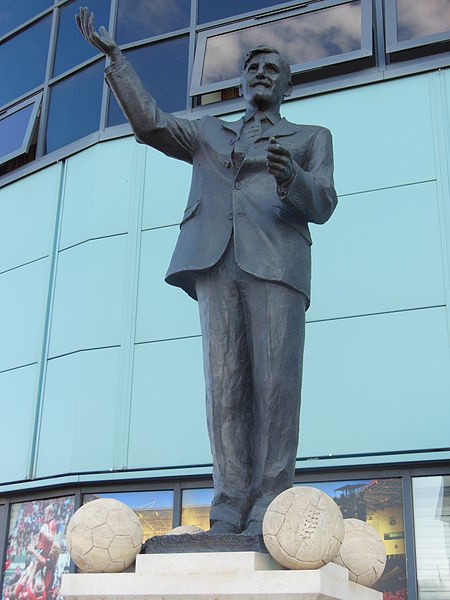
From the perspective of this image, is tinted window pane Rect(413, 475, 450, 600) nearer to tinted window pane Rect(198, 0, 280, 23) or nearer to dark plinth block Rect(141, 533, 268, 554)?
dark plinth block Rect(141, 533, 268, 554)

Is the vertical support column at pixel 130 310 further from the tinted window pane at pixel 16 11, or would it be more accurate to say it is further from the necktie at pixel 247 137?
the necktie at pixel 247 137

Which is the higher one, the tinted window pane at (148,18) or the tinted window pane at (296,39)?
the tinted window pane at (148,18)

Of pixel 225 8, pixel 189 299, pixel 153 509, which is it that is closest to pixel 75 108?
pixel 225 8

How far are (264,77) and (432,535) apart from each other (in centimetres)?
553

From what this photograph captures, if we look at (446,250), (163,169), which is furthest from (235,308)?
(163,169)

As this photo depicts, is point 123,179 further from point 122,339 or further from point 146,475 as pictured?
point 146,475

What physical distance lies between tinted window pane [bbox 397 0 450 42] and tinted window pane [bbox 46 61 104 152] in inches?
162

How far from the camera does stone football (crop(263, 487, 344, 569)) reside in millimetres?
3314

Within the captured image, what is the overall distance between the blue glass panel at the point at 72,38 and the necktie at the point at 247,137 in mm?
8730

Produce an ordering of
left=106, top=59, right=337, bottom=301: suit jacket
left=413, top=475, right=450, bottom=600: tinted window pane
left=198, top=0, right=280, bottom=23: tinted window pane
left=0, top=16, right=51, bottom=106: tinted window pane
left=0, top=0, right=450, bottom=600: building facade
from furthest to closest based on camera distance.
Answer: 1. left=0, top=16, right=51, bottom=106: tinted window pane
2. left=198, top=0, right=280, bottom=23: tinted window pane
3. left=0, top=0, right=450, bottom=600: building facade
4. left=413, top=475, right=450, bottom=600: tinted window pane
5. left=106, top=59, right=337, bottom=301: suit jacket

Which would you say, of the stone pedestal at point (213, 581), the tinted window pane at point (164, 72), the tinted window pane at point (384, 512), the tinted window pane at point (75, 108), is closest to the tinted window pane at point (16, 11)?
the tinted window pane at point (75, 108)

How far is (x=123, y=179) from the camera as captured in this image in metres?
11.5

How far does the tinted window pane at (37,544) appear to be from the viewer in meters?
10.3

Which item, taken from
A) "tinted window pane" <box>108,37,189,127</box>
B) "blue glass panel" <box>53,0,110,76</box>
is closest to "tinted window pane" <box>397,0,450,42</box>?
"tinted window pane" <box>108,37,189,127</box>
